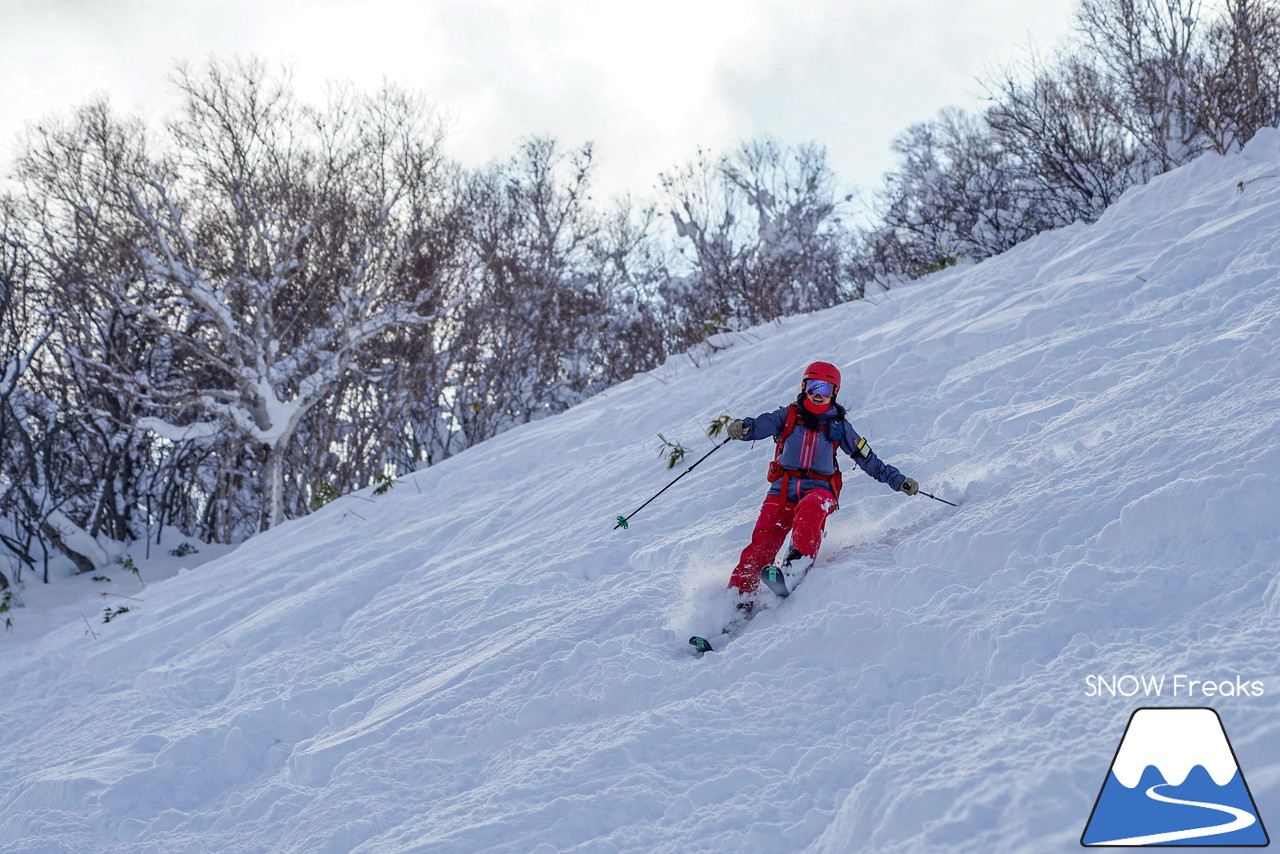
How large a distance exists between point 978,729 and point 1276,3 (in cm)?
1080

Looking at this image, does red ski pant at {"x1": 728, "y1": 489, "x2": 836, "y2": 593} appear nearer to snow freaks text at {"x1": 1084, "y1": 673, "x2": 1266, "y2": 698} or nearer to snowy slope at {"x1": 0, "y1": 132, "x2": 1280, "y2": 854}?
snowy slope at {"x1": 0, "y1": 132, "x2": 1280, "y2": 854}

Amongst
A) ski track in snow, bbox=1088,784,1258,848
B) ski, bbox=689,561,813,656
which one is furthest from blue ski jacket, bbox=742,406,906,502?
ski track in snow, bbox=1088,784,1258,848

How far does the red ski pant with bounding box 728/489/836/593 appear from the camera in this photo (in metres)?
3.67

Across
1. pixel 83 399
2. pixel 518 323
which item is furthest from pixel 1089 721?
pixel 518 323

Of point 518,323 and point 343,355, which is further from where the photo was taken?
point 518,323

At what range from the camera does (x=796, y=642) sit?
3.05m

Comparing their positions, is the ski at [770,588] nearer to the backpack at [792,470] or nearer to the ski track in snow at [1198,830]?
the backpack at [792,470]

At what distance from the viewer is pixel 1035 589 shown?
2861 mm

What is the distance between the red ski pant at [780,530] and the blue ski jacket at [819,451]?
94 mm

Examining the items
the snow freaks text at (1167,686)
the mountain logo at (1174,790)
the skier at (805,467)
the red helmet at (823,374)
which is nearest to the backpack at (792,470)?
the skier at (805,467)

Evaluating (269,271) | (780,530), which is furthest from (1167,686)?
(269,271)

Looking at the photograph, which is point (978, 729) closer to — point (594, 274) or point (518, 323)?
point (518, 323)

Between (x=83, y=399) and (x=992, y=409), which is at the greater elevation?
(x=83, y=399)

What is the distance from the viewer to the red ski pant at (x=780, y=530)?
367cm
